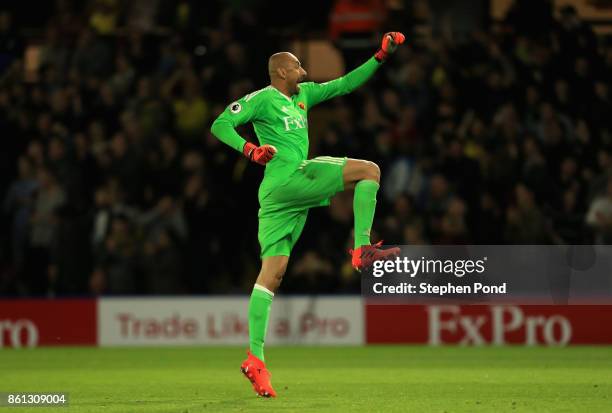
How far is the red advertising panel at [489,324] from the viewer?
626 inches

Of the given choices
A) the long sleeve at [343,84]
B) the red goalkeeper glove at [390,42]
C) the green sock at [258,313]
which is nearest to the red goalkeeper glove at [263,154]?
the green sock at [258,313]

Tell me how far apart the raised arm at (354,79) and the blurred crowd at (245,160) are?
5.72 m

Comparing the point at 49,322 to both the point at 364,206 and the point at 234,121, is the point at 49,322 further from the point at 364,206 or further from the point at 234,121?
the point at 364,206

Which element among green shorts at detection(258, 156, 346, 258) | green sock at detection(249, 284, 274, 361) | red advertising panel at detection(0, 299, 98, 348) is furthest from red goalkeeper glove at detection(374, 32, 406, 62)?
red advertising panel at detection(0, 299, 98, 348)

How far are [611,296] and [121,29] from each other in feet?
30.0

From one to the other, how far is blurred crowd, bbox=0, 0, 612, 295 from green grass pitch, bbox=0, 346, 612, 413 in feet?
4.34

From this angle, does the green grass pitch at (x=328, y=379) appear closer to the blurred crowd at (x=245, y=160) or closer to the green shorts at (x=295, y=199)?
the green shorts at (x=295, y=199)

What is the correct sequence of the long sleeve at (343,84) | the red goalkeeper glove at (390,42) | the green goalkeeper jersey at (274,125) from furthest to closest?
the long sleeve at (343,84) → the red goalkeeper glove at (390,42) → the green goalkeeper jersey at (274,125)

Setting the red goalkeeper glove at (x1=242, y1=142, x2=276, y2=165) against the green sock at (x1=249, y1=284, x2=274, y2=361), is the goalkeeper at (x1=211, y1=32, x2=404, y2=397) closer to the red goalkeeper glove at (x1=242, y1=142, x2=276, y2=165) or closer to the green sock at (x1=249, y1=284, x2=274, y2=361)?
the green sock at (x1=249, y1=284, x2=274, y2=361)

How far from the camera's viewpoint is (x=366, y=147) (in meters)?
16.5

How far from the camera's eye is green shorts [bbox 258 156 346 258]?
9.22 metres

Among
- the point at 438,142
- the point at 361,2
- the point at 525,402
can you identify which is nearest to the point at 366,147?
the point at 438,142

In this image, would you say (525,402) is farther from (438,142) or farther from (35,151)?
(35,151)

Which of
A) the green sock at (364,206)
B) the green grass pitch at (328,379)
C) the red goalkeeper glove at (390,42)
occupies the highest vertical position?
the red goalkeeper glove at (390,42)
